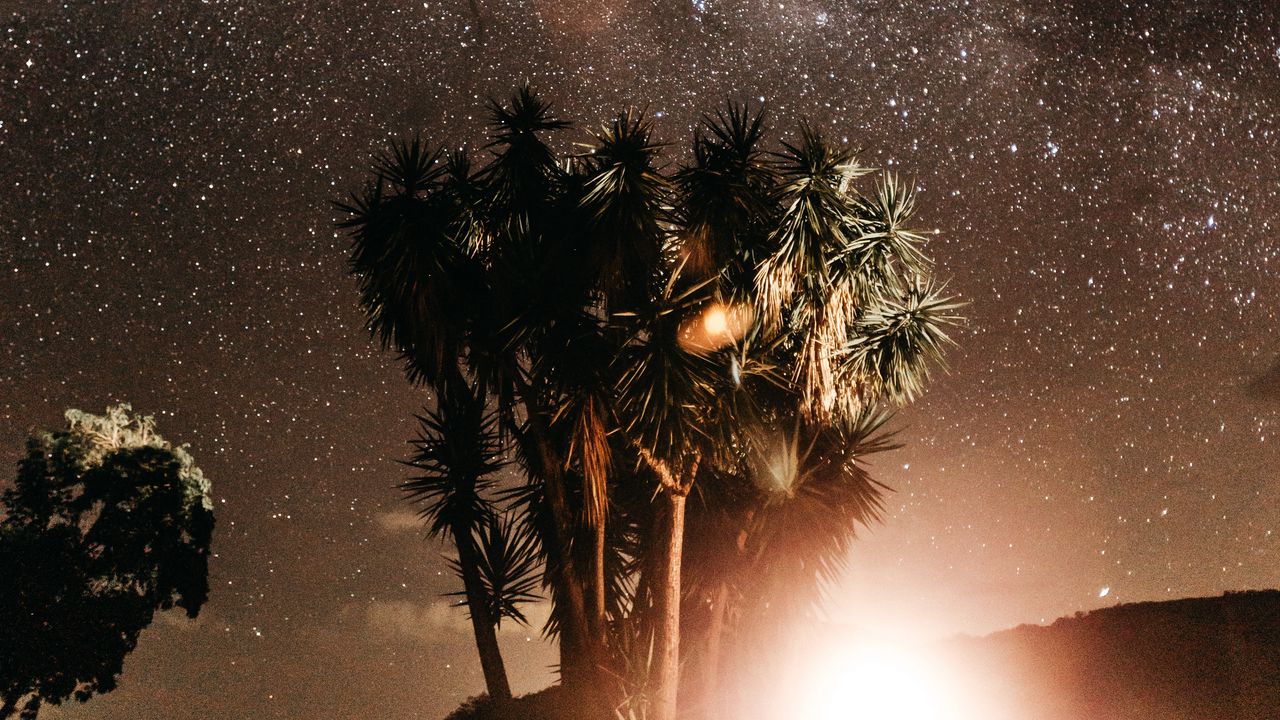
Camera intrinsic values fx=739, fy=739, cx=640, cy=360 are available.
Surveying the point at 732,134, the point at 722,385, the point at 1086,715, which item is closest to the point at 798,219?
the point at 732,134

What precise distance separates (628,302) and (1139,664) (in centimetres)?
1127

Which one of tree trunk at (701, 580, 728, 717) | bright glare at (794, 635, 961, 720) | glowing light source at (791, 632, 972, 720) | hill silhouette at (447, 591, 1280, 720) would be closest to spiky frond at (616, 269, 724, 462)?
hill silhouette at (447, 591, 1280, 720)

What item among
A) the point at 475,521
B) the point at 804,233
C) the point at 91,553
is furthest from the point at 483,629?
the point at 91,553

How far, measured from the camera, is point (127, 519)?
15219mm

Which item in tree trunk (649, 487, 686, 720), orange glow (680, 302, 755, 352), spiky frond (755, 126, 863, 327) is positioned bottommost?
tree trunk (649, 487, 686, 720)

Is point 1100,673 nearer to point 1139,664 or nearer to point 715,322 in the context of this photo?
point 1139,664

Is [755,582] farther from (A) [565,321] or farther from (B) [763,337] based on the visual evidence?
(A) [565,321]

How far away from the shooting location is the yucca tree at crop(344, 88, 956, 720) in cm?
794

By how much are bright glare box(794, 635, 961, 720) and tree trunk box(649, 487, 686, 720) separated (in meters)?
4.44

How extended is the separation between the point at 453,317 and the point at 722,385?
312cm

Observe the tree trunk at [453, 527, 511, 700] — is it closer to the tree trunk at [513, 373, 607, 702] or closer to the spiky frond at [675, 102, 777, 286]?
the tree trunk at [513, 373, 607, 702]

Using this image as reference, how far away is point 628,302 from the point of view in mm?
8156

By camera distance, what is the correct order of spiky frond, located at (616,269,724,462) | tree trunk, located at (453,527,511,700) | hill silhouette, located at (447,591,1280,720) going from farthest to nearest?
hill silhouette, located at (447,591,1280,720) < tree trunk, located at (453,527,511,700) < spiky frond, located at (616,269,724,462)

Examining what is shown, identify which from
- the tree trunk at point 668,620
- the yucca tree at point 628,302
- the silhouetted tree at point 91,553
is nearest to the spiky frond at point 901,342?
the yucca tree at point 628,302
